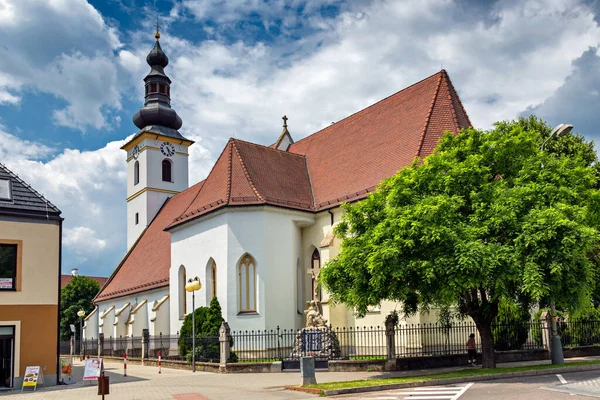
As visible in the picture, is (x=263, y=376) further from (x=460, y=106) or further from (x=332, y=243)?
(x=460, y=106)

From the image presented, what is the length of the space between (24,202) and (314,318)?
1188 cm

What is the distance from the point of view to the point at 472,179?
18.2m

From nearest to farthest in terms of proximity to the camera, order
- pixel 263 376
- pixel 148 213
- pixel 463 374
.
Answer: pixel 463 374 < pixel 263 376 < pixel 148 213

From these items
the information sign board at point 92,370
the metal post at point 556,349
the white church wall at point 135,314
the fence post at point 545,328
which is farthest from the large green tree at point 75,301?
the metal post at point 556,349

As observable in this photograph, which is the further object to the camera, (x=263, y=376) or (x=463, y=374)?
(x=263, y=376)

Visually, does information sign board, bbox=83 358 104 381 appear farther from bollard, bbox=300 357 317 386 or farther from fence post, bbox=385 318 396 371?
fence post, bbox=385 318 396 371

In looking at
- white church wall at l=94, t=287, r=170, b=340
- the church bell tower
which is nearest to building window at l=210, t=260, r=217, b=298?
white church wall at l=94, t=287, r=170, b=340

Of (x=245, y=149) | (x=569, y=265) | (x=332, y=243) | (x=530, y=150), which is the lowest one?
(x=569, y=265)

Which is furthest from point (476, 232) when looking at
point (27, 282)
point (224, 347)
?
point (27, 282)

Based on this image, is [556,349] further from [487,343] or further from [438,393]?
[438,393]

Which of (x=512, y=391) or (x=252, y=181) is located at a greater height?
(x=252, y=181)

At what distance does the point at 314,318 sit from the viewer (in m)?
25.1

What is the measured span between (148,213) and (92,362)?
3393cm

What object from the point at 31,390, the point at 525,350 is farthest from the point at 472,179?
the point at 31,390
